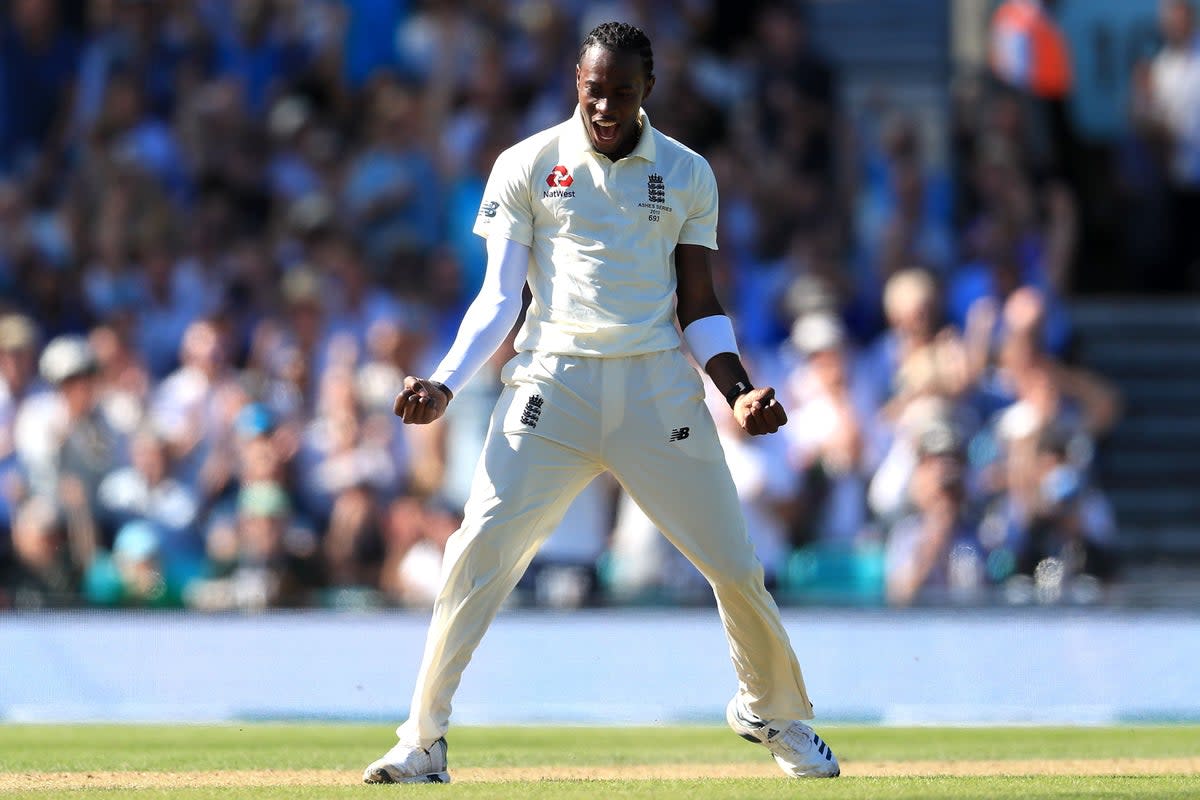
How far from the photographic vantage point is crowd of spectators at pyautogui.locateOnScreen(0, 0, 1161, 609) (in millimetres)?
11359

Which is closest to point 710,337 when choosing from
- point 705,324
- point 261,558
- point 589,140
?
point 705,324

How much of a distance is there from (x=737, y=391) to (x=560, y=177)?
2.78ft

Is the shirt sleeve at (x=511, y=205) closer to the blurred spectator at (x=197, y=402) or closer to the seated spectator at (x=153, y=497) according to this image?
the seated spectator at (x=153, y=497)

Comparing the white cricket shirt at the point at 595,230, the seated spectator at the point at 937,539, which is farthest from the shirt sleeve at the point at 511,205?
the seated spectator at the point at 937,539

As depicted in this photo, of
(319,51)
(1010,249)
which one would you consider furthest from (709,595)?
(319,51)

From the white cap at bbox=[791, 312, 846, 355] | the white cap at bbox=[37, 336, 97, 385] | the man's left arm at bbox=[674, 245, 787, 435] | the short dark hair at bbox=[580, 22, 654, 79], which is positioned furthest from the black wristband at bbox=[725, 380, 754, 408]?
the white cap at bbox=[37, 336, 97, 385]

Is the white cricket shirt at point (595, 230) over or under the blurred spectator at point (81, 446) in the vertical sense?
over

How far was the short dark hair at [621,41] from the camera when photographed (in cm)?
622

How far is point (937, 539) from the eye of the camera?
1093 centimetres

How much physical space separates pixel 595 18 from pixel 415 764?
906 centimetres

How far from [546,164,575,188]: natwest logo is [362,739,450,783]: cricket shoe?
1.75 metres

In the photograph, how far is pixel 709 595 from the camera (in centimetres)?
1088

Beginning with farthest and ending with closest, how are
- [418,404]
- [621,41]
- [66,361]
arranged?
[66,361] < [621,41] < [418,404]

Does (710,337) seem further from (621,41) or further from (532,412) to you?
(621,41)
